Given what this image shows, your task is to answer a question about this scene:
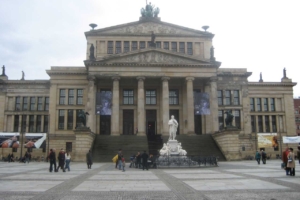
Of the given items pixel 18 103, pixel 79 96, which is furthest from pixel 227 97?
pixel 18 103

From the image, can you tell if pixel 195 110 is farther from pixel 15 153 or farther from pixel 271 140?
pixel 15 153

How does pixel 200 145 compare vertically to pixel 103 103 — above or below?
below

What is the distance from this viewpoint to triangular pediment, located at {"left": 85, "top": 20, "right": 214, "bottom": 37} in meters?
58.8

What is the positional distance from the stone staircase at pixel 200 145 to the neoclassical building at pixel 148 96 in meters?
1.01

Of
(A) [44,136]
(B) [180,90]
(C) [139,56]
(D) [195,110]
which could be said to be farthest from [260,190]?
(A) [44,136]

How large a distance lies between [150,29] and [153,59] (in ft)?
33.0

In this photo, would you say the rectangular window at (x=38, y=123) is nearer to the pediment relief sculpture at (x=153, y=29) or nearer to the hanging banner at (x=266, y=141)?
the pediment relief sculpture at (x=153, y=29)

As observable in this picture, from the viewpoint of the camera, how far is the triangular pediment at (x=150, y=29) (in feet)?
193

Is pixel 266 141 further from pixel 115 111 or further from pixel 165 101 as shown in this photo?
pixel 115 111

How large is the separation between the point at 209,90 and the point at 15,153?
122 ft

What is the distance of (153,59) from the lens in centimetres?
5197

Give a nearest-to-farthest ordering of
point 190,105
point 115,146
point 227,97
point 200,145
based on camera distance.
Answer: point 115,146, point 200,145, point 190,105, point 227,97

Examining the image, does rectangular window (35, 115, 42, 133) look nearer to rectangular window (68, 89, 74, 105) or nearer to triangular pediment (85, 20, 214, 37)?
rectangular window (68, 89, 74, 105)

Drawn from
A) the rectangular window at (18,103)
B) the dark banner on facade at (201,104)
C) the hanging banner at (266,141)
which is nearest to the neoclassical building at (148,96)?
the dark banner on facade at (201,104)
